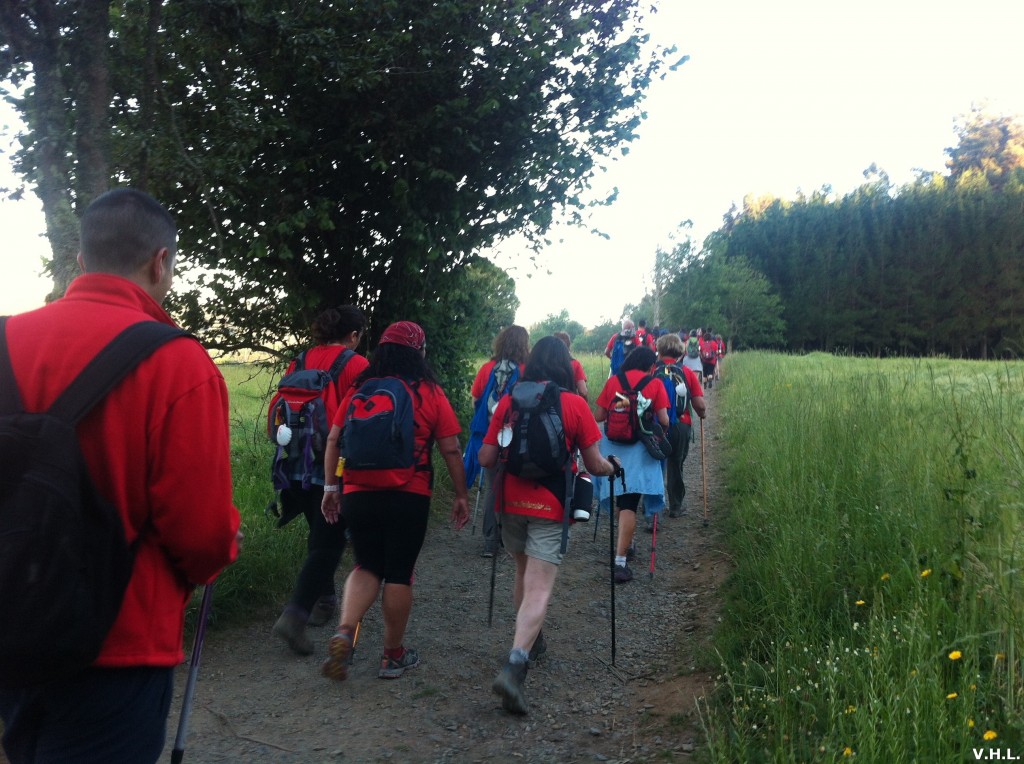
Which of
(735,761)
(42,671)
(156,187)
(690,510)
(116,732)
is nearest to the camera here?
(42,671)

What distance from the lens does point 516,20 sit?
8.05 m

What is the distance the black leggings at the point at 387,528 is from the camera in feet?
15.7

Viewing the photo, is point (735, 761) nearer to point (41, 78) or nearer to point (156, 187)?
point (41, 78)

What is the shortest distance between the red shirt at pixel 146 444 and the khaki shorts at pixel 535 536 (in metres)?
3.03

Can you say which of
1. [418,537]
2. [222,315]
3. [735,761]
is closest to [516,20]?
[222,315]

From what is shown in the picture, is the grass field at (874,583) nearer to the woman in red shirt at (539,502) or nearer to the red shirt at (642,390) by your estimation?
the woman in red shirt at (539,502)

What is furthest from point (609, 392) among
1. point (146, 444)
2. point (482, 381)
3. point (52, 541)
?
point (52, 541)

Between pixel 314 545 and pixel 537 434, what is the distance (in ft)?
5.77

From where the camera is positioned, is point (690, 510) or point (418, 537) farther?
point (690, 510)

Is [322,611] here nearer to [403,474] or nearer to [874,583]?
[403,474]

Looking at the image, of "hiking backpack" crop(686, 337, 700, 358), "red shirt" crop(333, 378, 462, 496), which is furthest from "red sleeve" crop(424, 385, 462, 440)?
"hiking backpack" crop(686, 337, 700, 358)

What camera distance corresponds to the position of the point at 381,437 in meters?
4.68

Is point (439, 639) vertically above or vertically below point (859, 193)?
below

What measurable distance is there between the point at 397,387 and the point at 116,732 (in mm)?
3006
